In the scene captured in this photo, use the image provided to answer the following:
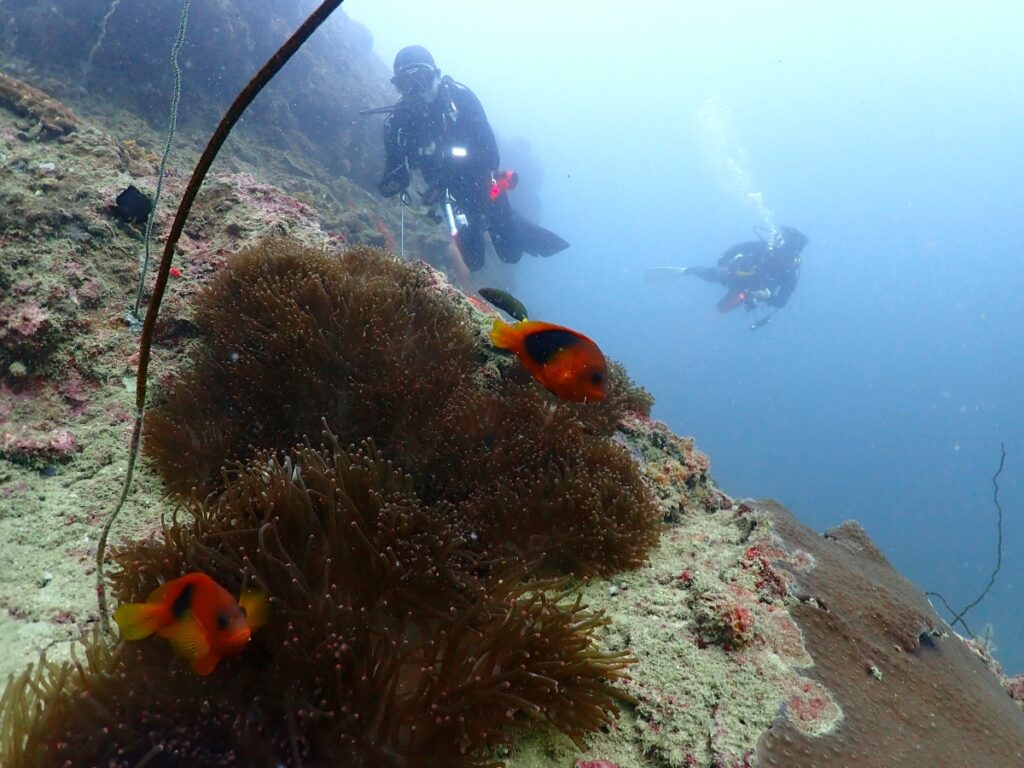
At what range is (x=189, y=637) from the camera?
5.45 feet

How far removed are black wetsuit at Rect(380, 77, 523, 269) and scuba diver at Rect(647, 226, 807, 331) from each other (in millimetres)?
15028

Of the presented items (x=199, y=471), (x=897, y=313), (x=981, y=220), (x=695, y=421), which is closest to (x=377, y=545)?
(x=199, y=471)

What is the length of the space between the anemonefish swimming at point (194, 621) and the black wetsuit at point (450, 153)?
10785mm

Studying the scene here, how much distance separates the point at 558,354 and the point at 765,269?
24.1 meters

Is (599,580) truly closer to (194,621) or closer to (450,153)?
(194,621)

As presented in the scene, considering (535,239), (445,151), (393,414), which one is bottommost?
(393,414)

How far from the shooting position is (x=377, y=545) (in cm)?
226

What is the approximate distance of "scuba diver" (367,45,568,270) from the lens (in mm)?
11484

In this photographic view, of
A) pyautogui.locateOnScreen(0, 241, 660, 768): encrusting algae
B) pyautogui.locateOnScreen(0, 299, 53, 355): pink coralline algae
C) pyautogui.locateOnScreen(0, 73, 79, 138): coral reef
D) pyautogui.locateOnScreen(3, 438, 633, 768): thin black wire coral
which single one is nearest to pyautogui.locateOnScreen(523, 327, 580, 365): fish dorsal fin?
pyautogui.locateOnScreen(0, 241, 660, 768): encrusting algae

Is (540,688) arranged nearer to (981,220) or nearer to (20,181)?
(20,181)

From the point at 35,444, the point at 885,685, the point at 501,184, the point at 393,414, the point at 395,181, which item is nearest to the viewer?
the point at 885,685

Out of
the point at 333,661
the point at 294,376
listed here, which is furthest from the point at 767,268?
the point at 333,661

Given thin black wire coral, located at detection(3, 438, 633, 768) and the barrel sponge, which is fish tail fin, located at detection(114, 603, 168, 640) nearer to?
thin black wire coral, located at detection(3, 438, 633, 768)

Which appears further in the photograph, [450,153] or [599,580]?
[450,153]
